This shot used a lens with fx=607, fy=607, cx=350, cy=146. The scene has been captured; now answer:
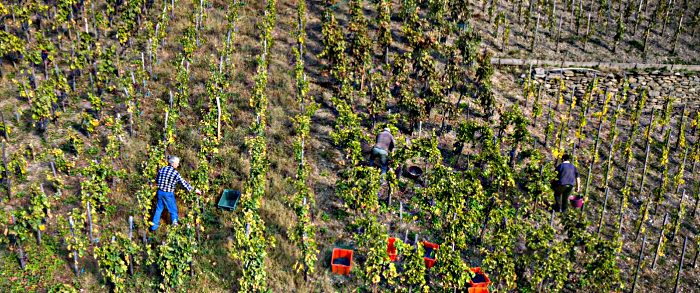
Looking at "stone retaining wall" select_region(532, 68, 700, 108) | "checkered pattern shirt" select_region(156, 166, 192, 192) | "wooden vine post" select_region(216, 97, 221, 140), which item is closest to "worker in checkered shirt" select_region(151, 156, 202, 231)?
Answer: "checkered pattern shirt" select_region(156, 166, 192, 192)

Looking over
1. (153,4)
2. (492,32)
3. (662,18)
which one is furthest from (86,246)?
(662,18)

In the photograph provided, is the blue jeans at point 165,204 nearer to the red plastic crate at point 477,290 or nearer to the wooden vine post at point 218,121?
the wooden vine post at point 218,121

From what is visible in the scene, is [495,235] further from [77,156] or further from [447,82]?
[77,156]

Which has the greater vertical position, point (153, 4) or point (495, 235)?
point (153, 4)

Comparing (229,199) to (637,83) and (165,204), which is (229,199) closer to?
(165,204)

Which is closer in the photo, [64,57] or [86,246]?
[86,246]

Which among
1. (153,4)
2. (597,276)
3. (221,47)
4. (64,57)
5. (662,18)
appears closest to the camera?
(597,276)

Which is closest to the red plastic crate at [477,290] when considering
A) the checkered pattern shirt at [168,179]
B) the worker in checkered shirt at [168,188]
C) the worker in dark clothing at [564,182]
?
the worker in dark clothing at [564,182]
